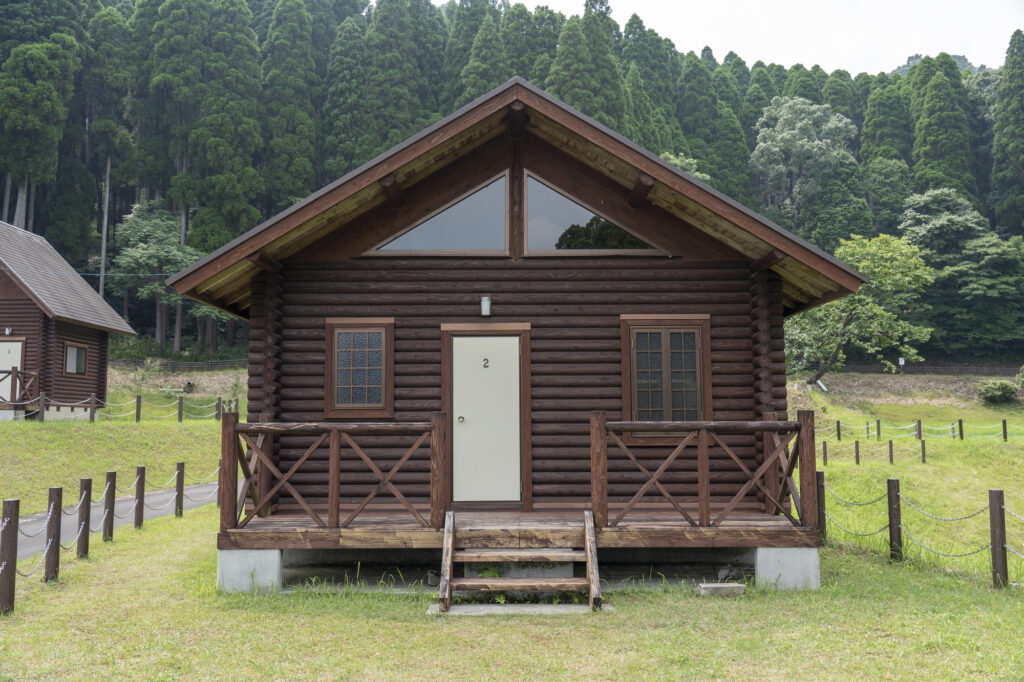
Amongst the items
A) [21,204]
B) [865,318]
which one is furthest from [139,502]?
[21,204]

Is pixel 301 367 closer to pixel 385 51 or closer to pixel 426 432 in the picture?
pixel 426 432

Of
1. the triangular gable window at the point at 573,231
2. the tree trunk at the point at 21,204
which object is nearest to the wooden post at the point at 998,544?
the triangular gable window at the point at 573,231

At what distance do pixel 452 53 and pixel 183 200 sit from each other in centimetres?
2269

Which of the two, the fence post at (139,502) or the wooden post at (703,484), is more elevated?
the wooden post at (703,484)

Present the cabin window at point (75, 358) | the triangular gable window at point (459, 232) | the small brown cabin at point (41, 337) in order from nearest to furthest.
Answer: the triangular gable window at point (459, 232)
the small brown cabin at point (41, 337)
the cabin window at point (75, 358)

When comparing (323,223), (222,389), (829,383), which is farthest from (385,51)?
(323,223)

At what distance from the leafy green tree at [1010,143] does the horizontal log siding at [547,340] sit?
5719cm

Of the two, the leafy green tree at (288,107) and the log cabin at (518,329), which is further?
the leafy green tree at (288,107)

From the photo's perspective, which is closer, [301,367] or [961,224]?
[301,367]

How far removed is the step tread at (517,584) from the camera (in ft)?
23.4

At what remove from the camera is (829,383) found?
41938 millimetres

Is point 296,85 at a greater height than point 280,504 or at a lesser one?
greater

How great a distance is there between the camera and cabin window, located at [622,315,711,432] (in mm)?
9438

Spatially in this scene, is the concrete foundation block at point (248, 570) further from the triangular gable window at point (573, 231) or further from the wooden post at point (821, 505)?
the wooden post at point (821, 505)
